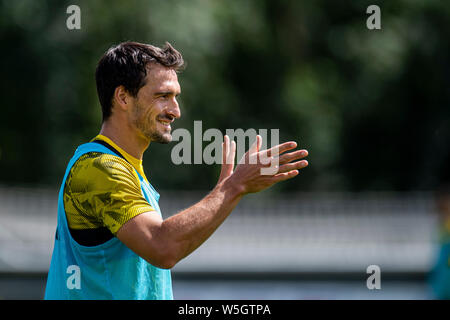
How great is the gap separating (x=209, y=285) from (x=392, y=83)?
45.5 feet

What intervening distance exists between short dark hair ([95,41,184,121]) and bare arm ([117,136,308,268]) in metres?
0.63

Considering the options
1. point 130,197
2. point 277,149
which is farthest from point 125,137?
point 277,149

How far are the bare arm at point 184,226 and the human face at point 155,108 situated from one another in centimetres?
44

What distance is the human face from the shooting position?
9.55ft

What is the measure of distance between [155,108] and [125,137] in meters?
0.18

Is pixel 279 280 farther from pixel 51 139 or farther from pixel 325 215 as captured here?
pixel 51 139

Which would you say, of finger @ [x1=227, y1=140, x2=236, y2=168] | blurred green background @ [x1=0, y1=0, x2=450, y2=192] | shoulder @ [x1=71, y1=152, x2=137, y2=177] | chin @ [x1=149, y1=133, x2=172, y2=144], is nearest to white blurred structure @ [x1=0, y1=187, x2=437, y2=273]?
blurred green background @ [x1=0, y1=0, x2=450, y2=192]

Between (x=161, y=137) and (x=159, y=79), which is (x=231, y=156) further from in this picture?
(x=159, y=79)

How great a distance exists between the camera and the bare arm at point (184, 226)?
251 centimetres

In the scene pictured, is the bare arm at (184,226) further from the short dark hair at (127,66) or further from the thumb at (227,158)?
the short dark hair at (127,66)

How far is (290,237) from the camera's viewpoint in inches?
538

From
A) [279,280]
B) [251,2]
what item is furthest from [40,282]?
[251,2]

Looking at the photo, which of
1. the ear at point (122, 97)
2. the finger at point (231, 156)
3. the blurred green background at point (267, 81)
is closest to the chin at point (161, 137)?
the ear at point (122, 97)

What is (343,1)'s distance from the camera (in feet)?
77.1
